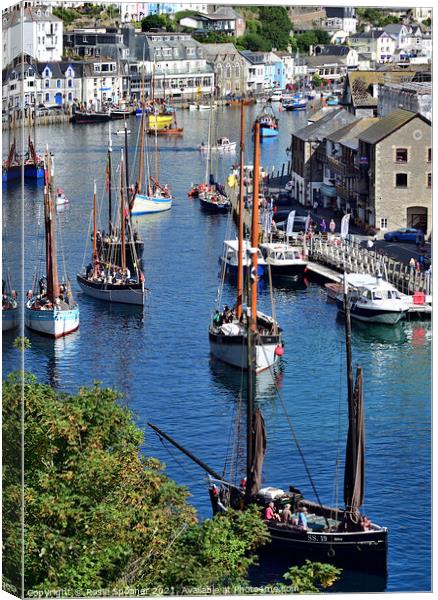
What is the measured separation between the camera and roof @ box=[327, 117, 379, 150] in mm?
32531

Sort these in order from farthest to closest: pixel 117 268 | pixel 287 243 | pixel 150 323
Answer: pixel 287 243 → pixel 117 268 → pixel 150 323

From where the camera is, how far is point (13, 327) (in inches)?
611

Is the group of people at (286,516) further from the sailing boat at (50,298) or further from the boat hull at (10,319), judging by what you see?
the sailing boat at (50,298)

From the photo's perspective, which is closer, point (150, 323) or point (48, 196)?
point (150, 323)

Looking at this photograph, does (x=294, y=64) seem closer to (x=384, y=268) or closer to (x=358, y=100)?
(x=358, y=100)

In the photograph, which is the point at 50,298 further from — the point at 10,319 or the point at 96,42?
the point at 10,319

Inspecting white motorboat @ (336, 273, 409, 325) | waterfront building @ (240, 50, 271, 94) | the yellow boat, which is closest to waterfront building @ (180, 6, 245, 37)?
waterfront building @ (240, 50, 271, 94)

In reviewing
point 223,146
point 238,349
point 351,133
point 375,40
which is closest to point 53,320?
point 238,349

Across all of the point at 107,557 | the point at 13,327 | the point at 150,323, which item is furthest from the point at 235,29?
the point at 107,557

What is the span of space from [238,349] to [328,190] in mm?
12709

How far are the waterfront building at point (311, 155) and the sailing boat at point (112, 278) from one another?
7.04m

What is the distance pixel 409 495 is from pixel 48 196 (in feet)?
34.8

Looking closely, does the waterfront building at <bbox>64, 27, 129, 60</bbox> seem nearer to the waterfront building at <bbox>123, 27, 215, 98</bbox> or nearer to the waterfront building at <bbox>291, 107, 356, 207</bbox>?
the waterfront building at <bbox>123, 27, 215, 98</bbox>

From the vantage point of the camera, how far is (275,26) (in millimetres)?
19172
